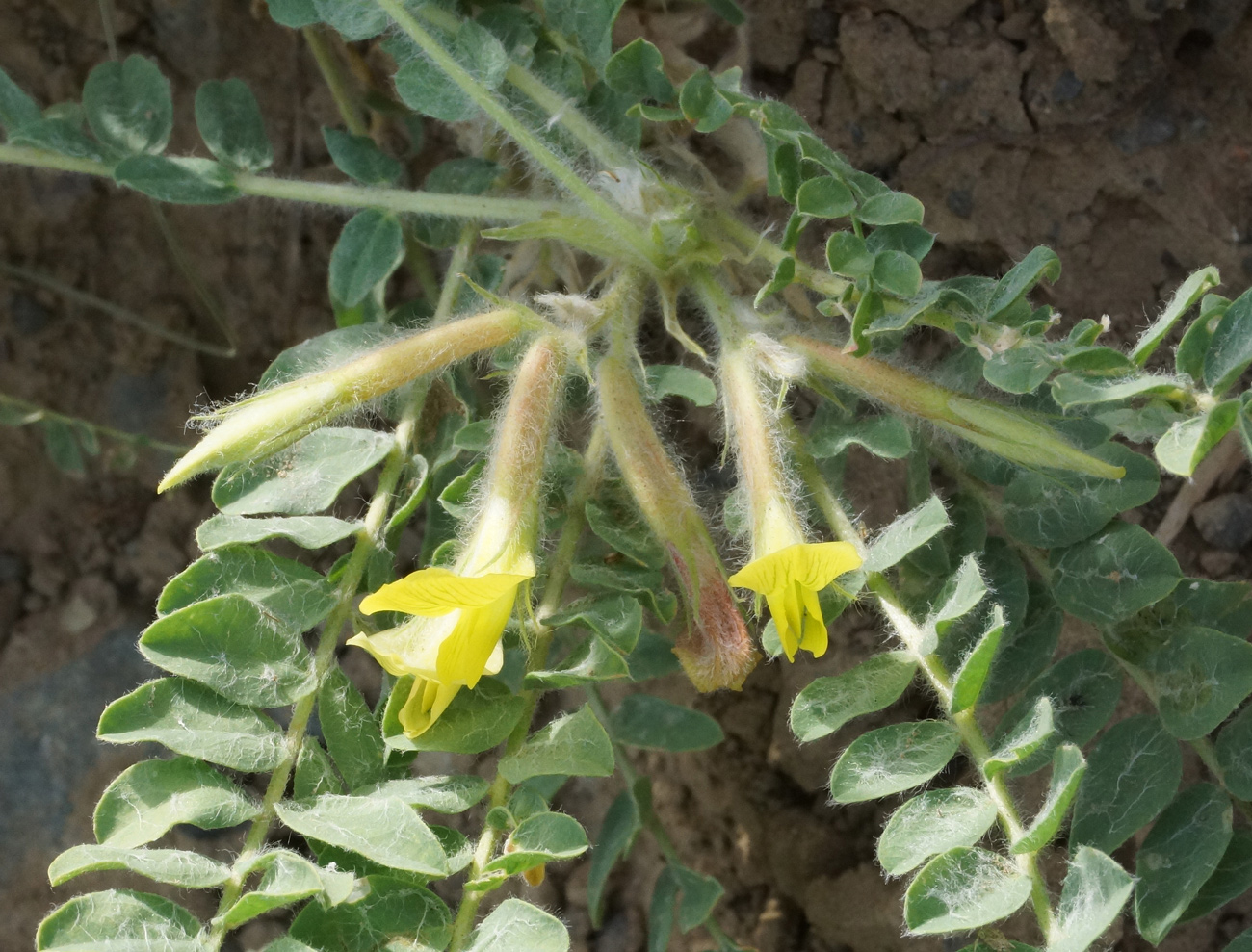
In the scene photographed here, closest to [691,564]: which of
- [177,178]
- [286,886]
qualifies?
[286,886]

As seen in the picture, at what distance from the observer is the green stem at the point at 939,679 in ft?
4.54

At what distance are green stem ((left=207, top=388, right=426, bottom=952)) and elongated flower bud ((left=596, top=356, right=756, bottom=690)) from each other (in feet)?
1.25

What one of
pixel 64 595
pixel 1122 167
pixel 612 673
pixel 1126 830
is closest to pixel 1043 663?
pixel 1126 830

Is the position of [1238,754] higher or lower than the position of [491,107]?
lower

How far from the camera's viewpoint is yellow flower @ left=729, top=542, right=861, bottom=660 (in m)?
1.41

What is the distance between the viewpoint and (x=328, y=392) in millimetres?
1649

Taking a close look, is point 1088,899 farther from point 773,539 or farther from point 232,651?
point 232,651

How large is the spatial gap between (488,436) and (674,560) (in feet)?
1.23

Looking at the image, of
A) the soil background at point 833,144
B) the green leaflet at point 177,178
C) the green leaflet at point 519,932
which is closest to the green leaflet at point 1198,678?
the soil background at point 833,144

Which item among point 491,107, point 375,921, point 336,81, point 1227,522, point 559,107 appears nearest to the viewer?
point 375,921

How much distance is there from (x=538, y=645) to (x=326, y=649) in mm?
313

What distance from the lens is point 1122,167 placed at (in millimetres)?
2301

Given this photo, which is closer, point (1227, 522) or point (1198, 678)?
point (1198, 678)

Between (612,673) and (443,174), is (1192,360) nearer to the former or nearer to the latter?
(612,673)
